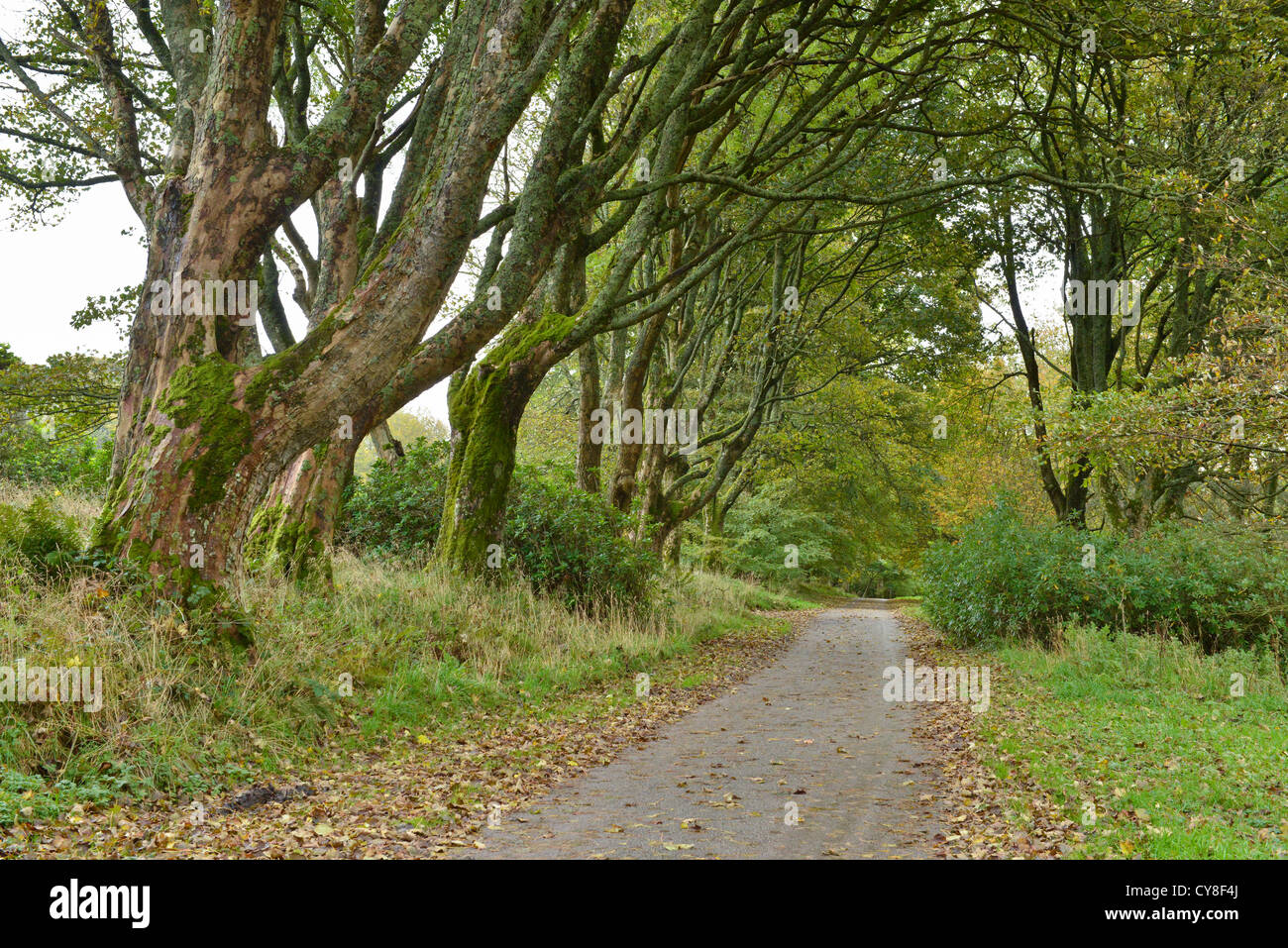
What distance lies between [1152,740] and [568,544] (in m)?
8.18

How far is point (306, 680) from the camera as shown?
22.9ft

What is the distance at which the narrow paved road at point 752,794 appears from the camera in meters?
5.04

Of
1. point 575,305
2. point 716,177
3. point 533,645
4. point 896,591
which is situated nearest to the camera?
point 716,177

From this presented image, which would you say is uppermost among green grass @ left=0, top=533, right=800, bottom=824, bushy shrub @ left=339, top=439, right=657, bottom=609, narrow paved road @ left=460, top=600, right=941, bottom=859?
bushy shrub @ left=339, top=439, right=657, bottom=609

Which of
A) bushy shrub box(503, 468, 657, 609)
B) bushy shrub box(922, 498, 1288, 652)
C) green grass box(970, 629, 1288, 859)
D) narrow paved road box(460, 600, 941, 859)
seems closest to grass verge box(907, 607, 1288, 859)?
green grass box(970, 629, 1288, 859)

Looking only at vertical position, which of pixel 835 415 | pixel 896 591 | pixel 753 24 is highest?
pixel 753 24

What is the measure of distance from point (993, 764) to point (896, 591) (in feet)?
187

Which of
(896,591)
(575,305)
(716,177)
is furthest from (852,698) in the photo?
(896,591)

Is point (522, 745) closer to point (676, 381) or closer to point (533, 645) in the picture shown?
point (533, 645)

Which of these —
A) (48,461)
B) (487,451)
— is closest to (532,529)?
(487,451)

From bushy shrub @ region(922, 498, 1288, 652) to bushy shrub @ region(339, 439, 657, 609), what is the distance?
20.1ft

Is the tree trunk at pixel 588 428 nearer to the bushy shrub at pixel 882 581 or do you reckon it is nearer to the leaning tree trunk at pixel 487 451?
the leaning tree trunk at pixel 487 451

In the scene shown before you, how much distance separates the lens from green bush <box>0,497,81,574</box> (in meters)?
6.64

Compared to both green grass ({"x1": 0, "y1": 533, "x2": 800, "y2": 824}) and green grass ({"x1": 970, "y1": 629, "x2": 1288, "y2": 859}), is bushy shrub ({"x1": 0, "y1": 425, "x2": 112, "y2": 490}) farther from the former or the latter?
green grass ({"x1": 970, "y1": 629, "x2": 1288, "y2": 859})
